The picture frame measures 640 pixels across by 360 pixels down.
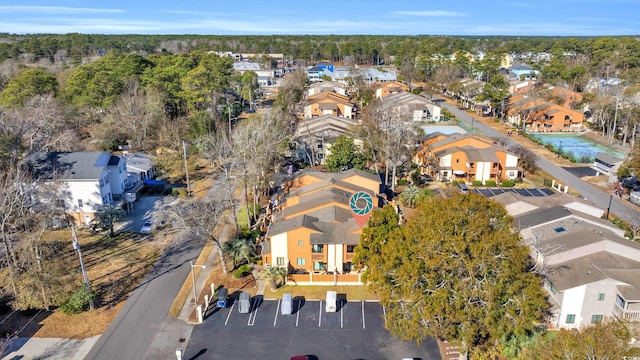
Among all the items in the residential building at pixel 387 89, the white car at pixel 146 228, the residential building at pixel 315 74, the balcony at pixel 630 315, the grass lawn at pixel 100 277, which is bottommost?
the grass lawn at pixel 100 277

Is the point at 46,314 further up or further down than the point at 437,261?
further down

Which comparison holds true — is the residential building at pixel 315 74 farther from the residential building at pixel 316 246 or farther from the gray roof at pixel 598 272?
the gray roof at pixel 598 272

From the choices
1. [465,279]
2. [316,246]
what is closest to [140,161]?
[316,246]

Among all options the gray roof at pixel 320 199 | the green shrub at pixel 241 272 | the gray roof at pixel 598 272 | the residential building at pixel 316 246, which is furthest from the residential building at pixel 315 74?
the gray roof at pixel 598 272

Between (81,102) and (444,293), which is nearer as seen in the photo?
(444,293)

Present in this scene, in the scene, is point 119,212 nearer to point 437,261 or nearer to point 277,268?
point 277,268

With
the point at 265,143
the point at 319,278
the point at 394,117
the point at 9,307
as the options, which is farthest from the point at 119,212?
the point at 394,117

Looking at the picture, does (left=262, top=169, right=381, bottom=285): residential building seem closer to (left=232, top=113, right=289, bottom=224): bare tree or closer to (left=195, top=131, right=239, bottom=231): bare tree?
(left=195, top=131, right=239, bottom=231): bare tree

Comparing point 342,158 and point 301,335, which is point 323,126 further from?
point 301,335
